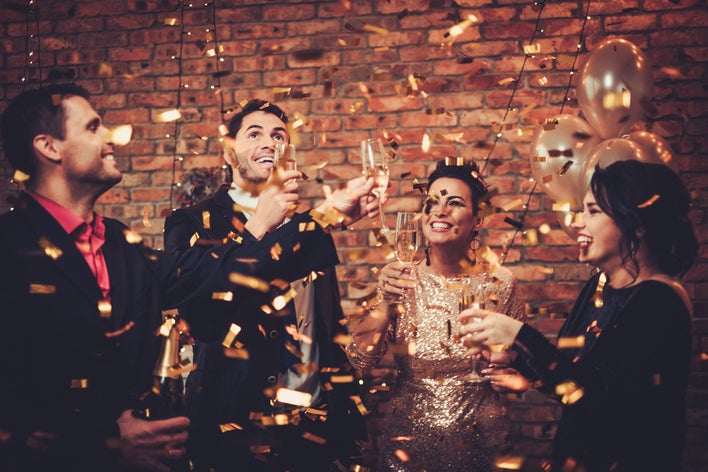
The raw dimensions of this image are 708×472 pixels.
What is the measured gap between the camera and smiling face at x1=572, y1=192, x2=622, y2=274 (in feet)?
5.96

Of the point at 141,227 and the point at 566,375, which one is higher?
the point at 141,227

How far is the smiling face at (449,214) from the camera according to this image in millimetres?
2434

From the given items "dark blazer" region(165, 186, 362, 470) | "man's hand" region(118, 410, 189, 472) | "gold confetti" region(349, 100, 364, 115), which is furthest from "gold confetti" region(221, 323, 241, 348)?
"gold confetti" region(349, 100, 364, 115)

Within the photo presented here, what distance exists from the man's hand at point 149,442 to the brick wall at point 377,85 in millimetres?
1578

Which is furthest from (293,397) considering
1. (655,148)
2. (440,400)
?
(655,148)

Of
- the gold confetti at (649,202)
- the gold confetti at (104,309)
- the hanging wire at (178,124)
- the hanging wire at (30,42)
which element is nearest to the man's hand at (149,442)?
the gold confetti at (104,309)

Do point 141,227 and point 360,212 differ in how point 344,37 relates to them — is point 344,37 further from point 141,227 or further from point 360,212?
point 360,212

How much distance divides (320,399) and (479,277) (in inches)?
35.7

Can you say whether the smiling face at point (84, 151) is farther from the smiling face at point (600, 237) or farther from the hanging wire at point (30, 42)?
the hanging wire at point (30, 42)

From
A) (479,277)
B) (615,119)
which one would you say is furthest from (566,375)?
(615,119)

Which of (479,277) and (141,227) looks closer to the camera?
(479,277)

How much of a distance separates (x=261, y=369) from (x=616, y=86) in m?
1.74

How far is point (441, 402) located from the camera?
7.65ft

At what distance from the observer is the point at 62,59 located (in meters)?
3.42
